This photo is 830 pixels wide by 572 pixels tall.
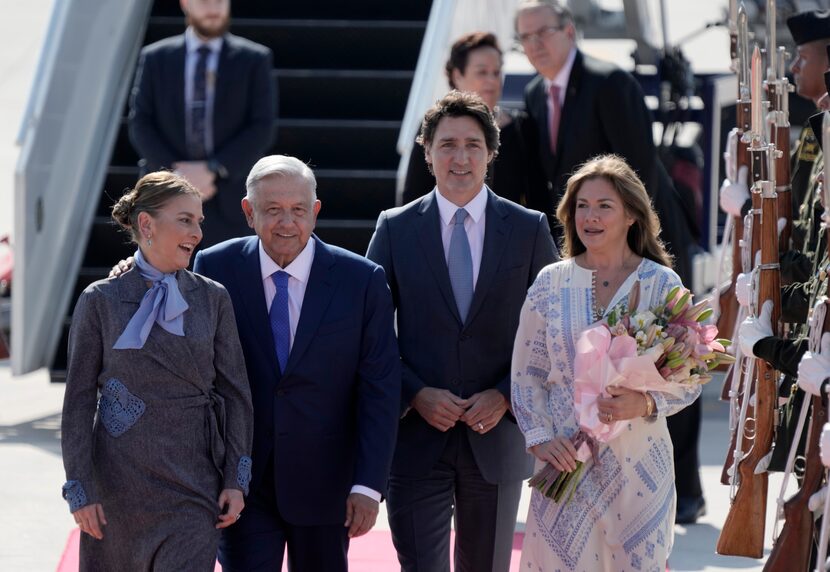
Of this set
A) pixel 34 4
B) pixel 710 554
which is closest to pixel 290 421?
pixel 710 554

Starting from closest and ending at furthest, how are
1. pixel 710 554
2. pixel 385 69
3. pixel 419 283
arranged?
pixel 419 283 < pixel 710 554 < pixel 385 69

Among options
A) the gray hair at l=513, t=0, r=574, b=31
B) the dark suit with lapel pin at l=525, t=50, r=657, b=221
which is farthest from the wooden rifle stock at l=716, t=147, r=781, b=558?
the gray hair at l=513, t=0, r=574, b=31

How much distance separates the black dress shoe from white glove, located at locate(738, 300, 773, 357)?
215 centimetres

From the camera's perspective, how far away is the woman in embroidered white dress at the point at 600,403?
14.7 feet

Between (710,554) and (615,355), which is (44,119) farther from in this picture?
(615,355)

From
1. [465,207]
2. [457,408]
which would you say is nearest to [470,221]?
[465,207]

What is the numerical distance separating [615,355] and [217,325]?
104 cm

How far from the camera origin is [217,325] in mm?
4402

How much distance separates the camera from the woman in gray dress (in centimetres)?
428

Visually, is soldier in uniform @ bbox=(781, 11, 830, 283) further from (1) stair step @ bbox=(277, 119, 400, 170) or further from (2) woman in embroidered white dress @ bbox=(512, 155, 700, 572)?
(1) stair step @ bbox=(277, 119, 400, 170)

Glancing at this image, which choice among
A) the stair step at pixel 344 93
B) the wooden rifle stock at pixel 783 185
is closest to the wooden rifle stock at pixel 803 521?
the wooden rifle stock at pixel 783 185

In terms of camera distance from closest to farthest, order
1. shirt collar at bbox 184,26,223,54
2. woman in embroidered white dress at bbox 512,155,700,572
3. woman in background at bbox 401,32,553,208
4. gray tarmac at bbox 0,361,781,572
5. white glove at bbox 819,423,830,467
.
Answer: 1. white glove at bbox 819,423,830,467
2. woman in embroidered white dress at bbox 512,155,700,572
3. woman in background at bbox 401,32,553,208
4. gray tarmac at bbox 0,361,781,572
5. shirt collar at bbox 184,26,223,54

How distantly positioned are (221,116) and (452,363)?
350cm

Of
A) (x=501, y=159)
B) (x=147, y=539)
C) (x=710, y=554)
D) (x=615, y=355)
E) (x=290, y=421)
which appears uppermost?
(x=501, y=159)
